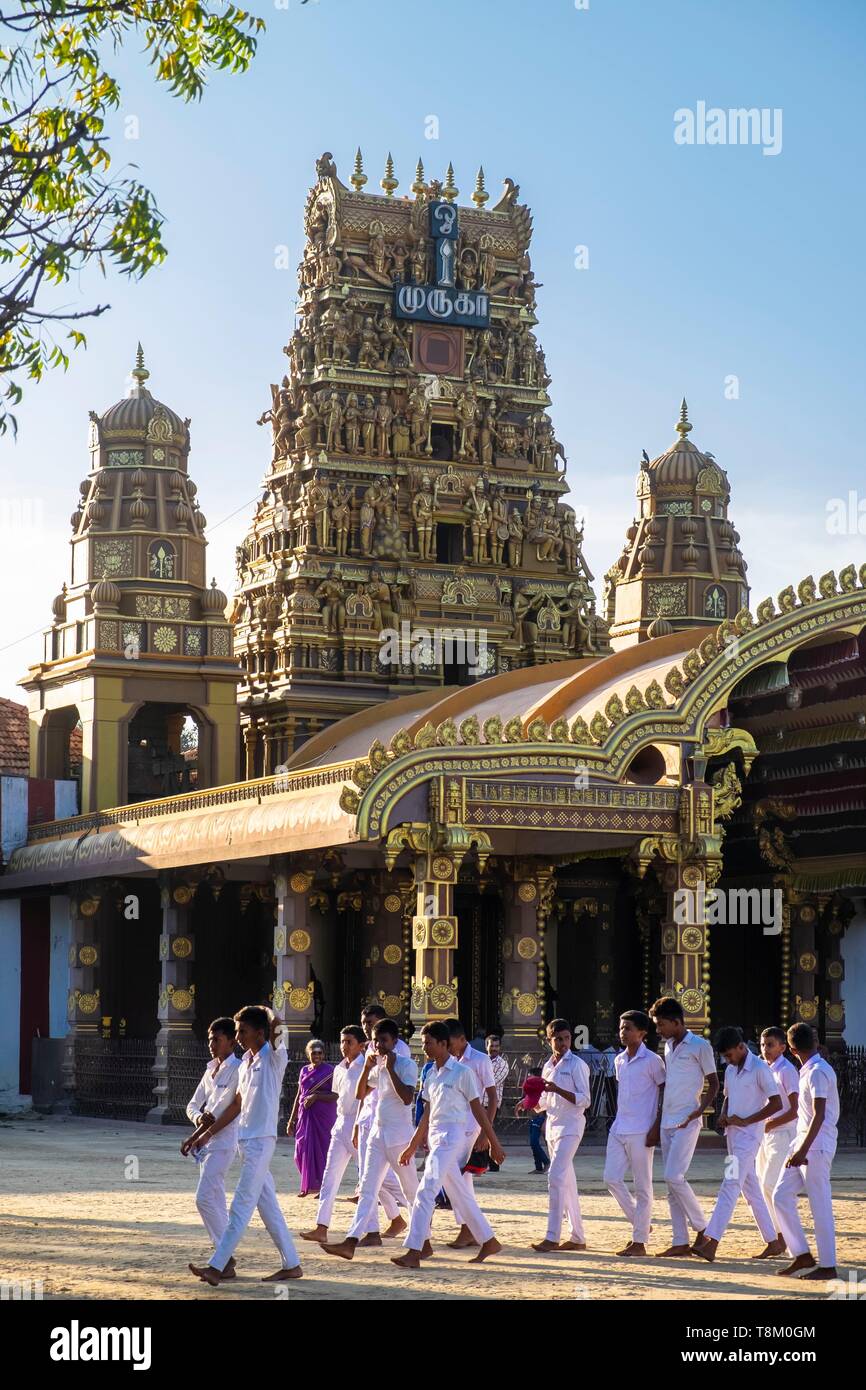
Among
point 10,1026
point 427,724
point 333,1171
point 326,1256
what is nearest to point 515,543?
point 10,1026

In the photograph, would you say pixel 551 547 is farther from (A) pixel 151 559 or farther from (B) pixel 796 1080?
(B) pixel 796 1080

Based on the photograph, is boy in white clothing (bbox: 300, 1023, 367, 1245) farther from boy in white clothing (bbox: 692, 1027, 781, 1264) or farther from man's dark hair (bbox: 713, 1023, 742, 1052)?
man's dark hair (bbox: 713, 1023, 742, 1052)

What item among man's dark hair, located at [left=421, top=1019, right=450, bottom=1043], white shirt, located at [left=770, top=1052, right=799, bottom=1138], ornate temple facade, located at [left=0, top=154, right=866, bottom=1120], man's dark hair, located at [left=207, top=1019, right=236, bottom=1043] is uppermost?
ornate temple facade, located at [left=0, top=154, right=866, bottom=1120]

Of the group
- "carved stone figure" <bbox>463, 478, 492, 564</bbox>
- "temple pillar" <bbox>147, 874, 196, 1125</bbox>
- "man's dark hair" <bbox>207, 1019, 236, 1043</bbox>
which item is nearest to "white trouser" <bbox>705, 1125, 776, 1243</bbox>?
"man's dark hair" <bbox>207, 1019, 236, 1043</bbox>

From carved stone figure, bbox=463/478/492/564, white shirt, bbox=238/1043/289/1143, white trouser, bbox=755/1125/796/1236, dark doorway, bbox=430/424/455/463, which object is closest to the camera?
Result: white shirt, bbox=238/1043/289/1143

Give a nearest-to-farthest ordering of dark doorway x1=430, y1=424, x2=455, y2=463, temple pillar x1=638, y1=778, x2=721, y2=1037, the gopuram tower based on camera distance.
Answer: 1. temple pillar x1=638, y1=778, x2=721, y2=1037
2. the gopuram tower
3. dark doorway x1=430, y1=424, x2=455, y2=463

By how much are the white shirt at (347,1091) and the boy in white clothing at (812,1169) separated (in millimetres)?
3674

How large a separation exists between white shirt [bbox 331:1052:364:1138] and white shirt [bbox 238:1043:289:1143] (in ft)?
10.8

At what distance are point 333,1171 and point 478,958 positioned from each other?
1779 cm

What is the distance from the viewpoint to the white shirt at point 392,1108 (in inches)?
602

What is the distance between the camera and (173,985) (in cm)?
3195

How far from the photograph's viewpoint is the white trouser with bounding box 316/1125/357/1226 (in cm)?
1584

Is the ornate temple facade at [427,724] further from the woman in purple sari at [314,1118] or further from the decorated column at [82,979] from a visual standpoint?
the woman in purple sari at [314,1118]

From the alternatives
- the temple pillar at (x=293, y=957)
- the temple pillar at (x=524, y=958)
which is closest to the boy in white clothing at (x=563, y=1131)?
the temple pillar at (x=524, y=958)
